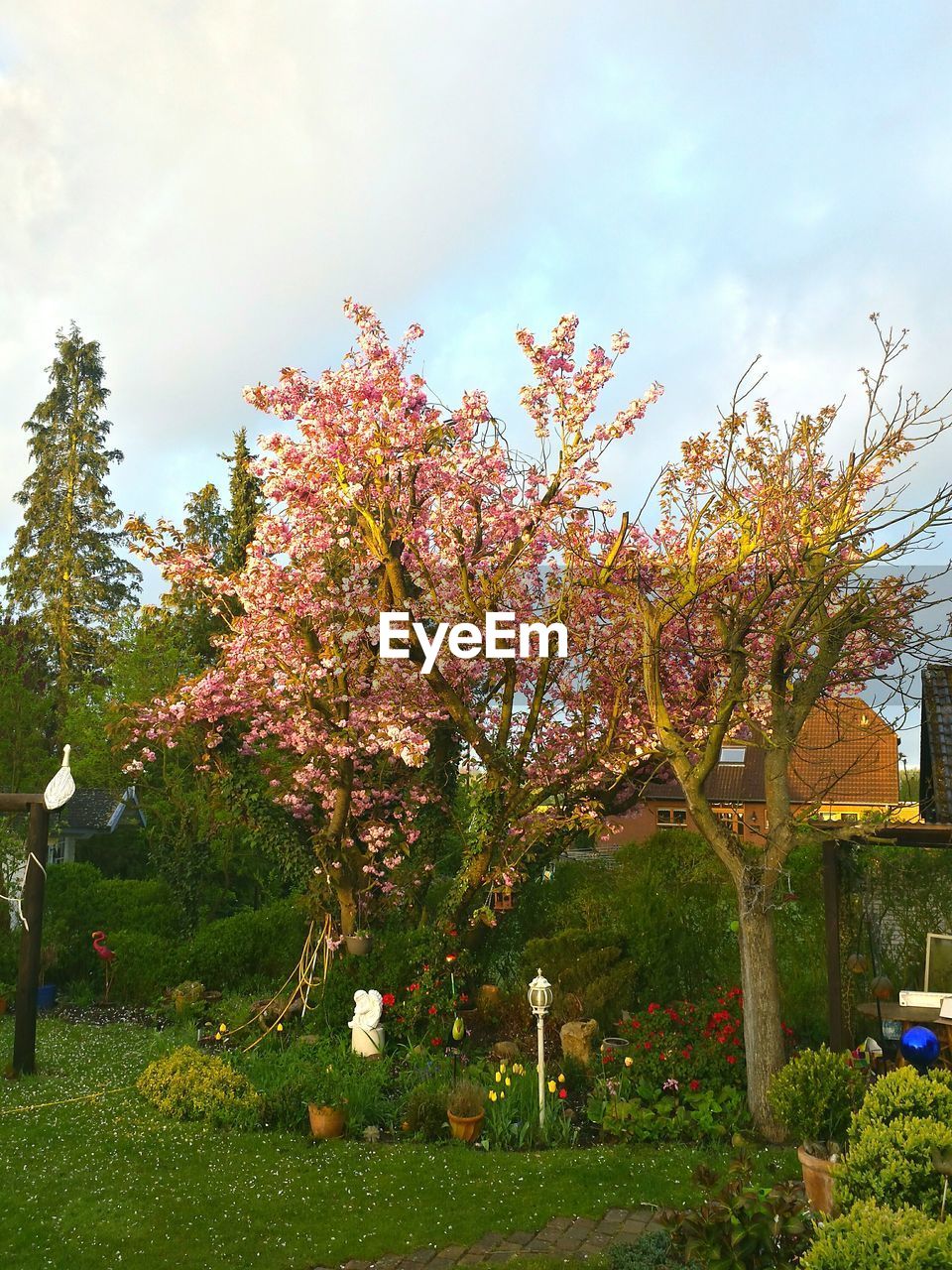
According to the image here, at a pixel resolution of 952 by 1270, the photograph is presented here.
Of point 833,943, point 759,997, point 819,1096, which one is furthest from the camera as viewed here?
point 833,943

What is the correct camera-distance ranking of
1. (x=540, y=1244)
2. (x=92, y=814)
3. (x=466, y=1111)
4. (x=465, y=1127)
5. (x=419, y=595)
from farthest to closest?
(x=92, y=814), (x=419, y=595), (x=466, y=1111), (x=465, y=1127), (x=540, y=1244)

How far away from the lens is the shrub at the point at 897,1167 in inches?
177

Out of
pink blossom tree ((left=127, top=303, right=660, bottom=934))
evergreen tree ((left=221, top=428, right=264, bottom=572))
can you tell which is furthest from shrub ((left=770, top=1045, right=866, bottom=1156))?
evergreen tree ((left=221, top=428, right=264, bottom=572))

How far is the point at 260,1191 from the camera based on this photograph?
7.09 m

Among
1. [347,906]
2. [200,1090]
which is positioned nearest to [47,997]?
[347,906]

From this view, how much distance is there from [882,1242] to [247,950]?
40.1ft

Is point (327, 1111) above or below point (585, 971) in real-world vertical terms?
below

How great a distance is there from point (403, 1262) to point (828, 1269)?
3205mm

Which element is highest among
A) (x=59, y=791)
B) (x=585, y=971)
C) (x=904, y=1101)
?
(x=59, y=791)

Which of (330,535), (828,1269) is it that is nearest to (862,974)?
(828,1269)

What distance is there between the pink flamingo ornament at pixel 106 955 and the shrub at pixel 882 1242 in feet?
43.2

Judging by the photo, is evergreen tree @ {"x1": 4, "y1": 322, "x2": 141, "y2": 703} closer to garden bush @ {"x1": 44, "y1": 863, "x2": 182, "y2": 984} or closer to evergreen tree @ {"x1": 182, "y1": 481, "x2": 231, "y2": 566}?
evergreen tree @ {"x1": 182, "y1": 481, "x2": 231, "y2": 566}

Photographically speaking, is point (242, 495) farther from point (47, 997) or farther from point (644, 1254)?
point (644, 1254)

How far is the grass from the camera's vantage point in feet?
20.5
